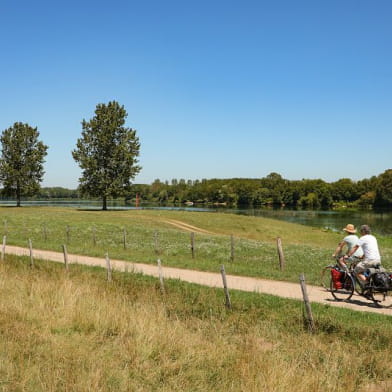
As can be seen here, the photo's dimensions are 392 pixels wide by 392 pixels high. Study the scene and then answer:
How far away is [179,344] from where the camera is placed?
7594 millimetres

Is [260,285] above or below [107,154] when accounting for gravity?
below

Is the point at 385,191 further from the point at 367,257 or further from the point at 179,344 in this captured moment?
the point at 179,344

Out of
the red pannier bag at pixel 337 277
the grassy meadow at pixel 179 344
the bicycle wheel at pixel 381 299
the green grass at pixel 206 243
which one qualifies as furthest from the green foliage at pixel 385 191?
the grassy meadow at pixel 179 344

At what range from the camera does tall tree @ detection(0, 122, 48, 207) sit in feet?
242

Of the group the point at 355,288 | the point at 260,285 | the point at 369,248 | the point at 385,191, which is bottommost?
the point at 260,285

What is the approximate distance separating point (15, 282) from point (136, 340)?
664 centimetres

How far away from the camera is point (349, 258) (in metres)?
11.9

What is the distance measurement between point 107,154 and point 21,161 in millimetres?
20015

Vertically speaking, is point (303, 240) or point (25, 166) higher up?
point (25, 166)

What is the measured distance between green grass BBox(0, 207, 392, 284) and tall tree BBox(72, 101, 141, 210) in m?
12.8

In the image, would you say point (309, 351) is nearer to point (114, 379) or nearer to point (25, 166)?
point (114, 379)

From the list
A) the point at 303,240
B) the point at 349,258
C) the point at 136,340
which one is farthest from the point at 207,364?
the point at 303,240

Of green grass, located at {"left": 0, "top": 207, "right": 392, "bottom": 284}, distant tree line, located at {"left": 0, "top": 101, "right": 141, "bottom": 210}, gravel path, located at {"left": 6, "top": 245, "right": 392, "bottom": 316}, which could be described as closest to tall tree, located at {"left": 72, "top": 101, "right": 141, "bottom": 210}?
distant tree line, located at {"left": 0, "top": 101, "right": 141, "bottom": 210}

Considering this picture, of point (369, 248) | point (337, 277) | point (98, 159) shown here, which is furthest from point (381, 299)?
point (98, 159)
